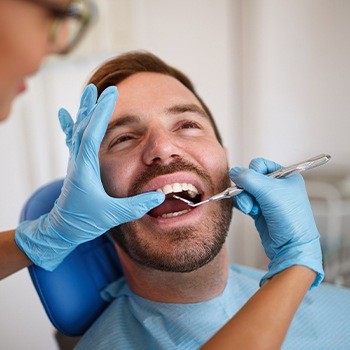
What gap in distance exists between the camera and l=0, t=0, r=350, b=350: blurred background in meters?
1.71

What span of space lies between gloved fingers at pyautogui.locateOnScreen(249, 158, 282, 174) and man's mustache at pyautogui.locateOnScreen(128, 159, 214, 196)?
158mm

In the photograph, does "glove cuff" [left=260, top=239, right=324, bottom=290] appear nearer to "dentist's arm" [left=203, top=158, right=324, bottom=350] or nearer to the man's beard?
"dentist's arm" [left=203, top=158, right=324, bottom=350]

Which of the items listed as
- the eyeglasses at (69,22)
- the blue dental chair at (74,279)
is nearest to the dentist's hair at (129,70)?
the blue dental chair at (74,279)

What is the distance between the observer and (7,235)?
1.12 metres

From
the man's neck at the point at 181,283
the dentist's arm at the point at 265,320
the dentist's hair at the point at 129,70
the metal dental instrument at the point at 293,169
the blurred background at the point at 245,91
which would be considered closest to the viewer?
the dentist's arm at the point at 265,320

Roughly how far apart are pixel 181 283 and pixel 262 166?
0.41 m

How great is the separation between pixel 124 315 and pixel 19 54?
88cm

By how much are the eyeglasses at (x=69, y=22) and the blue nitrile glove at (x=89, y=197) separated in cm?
31

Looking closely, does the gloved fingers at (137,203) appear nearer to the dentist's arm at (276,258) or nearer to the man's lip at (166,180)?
the man's lip at (166,180)

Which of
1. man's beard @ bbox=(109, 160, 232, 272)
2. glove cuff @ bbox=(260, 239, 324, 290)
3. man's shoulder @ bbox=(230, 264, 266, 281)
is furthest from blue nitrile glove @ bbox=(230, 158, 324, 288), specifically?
man's shoulder @ bbox=(230, 264, 266, 281)

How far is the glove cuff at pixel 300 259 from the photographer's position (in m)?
0.80

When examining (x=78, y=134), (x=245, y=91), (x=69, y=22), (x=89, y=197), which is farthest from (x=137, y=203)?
(x=245, y=91)

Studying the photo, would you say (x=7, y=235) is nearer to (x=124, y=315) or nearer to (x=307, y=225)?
(x=124, y=315)

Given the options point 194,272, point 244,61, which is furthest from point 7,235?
point 244,61
